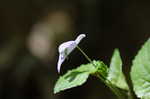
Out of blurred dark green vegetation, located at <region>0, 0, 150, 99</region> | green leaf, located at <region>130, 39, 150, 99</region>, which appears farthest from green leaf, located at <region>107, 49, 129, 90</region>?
blurred dark green vegetation, located at <region>0, 0, 150, 99</region>

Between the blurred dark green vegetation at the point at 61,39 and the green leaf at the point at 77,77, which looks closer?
the green leaf at the point at 77,77

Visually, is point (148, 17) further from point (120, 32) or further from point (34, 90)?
point (34, 90)

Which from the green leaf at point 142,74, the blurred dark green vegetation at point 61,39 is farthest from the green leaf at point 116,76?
the blurred dark green vegetation at point 61,39

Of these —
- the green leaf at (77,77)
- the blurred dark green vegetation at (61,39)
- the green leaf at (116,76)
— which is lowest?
the blurred dark green vegetation at (61,39)

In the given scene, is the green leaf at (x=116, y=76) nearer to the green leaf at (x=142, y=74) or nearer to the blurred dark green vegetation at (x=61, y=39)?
the green leaf at (x=142, y=74)

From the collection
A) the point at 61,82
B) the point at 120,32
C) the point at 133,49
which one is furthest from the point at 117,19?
the point at 61,82

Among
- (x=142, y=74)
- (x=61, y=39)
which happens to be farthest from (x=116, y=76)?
(x=61, y=39)
